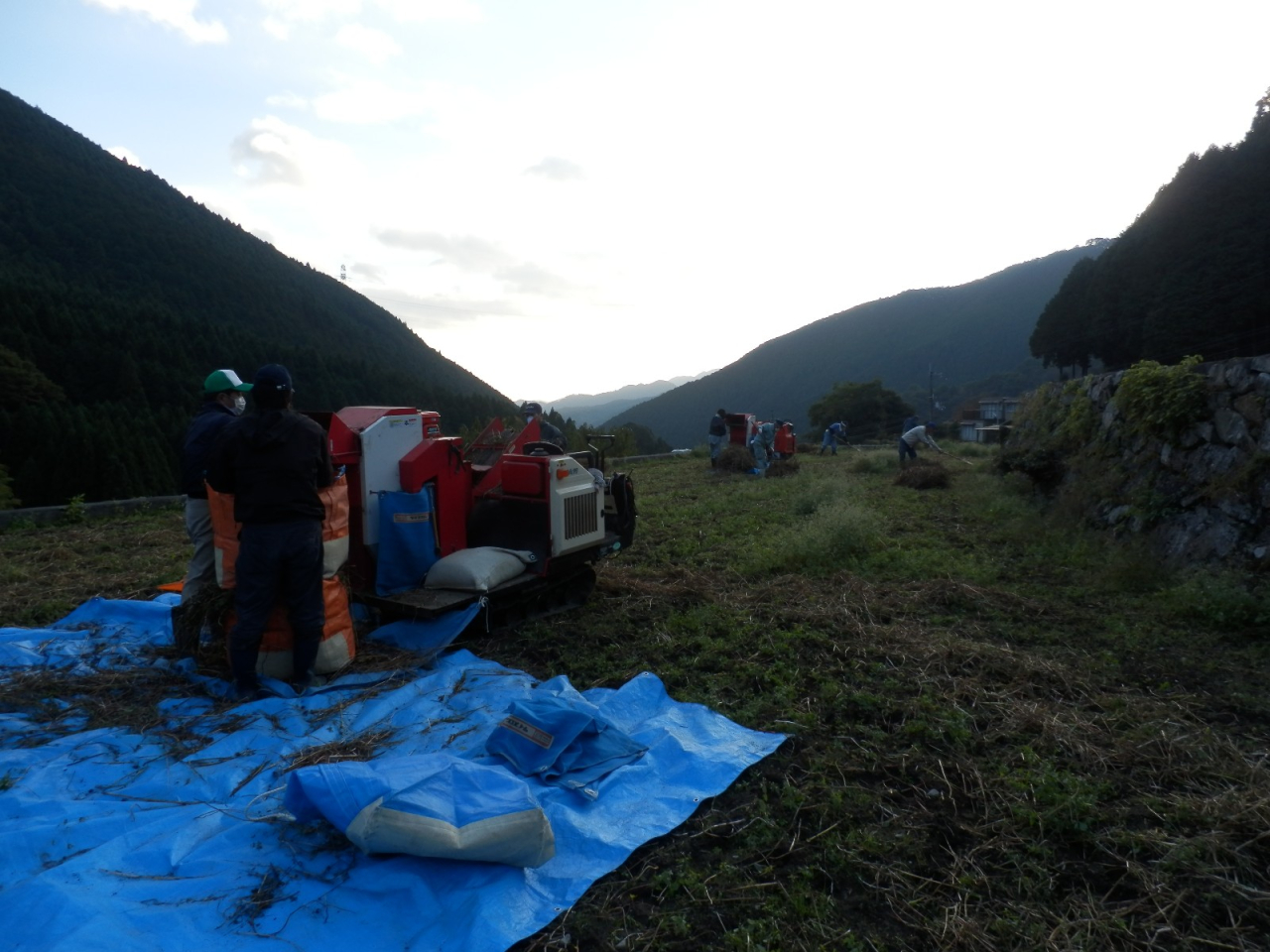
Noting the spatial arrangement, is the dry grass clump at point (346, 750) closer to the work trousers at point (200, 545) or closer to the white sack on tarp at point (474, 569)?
the white sack on tarp at point (474, 569)

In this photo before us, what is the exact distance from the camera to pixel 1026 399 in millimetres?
14195

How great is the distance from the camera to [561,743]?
11.1 feet

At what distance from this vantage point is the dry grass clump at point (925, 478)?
13586 mm

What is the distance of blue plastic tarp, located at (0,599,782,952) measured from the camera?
2299 millimetres

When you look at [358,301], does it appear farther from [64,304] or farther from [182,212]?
[64,304]

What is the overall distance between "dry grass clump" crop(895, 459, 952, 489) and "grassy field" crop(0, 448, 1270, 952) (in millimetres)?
5470

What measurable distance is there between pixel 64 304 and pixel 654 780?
2637 inches

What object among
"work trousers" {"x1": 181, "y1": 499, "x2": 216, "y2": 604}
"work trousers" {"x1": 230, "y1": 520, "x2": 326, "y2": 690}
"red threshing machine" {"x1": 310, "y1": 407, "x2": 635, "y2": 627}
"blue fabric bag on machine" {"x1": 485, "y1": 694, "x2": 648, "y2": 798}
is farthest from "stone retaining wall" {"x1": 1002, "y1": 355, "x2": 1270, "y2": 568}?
"work trousers" {"x1": 181, "y1": 499, "x2": 216, "y2": 604}

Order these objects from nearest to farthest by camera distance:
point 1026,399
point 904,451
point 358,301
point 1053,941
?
point 1053,941 → point 1026,399 → point 904,451 → point 358,301

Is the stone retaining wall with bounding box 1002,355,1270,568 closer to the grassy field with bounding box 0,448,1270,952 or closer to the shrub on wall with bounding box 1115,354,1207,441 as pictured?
the shrub on wall with bounding box 1115,354,1207,441

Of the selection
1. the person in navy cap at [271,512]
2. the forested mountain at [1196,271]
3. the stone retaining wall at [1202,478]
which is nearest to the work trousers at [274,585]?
the person in navy cap at [271,512]

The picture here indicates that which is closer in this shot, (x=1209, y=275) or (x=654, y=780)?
(x=654, y=780)

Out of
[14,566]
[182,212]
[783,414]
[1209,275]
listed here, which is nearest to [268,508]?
[14,566]

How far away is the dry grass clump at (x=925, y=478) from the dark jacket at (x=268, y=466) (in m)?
11.7
